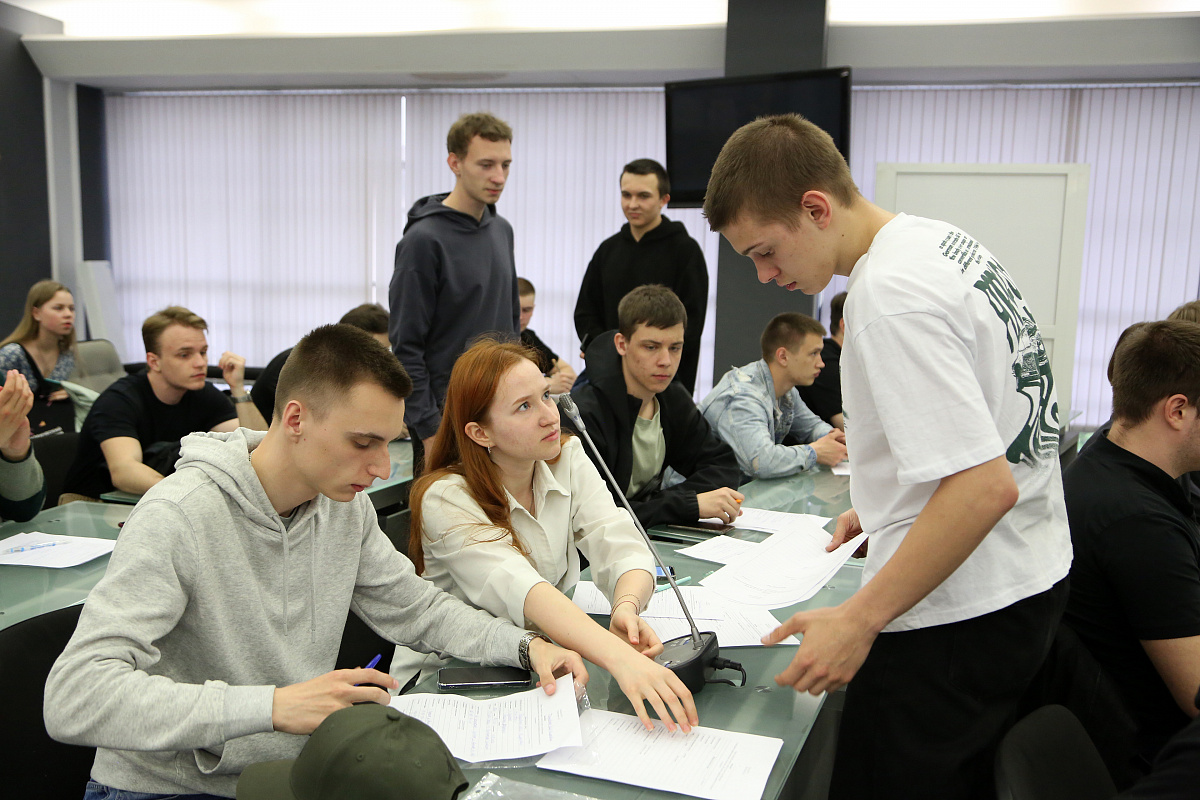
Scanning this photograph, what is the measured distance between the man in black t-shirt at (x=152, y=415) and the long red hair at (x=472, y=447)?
4.52ft

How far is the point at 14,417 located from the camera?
2156mm

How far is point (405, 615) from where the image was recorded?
151cm

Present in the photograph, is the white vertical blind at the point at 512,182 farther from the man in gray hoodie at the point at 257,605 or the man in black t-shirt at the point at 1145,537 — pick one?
the man in gray hoodie at the point at 257,605

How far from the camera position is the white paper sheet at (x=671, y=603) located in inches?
63.6

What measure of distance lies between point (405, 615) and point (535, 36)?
462 centimetres

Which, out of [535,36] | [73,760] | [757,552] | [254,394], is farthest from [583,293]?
[73,760]

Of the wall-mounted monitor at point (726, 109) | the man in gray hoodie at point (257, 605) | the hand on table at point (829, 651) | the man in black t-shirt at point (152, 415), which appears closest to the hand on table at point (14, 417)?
the man in black t-shirt at point (152, 415)

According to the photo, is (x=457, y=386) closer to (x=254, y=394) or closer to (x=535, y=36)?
(x=254, y=394)

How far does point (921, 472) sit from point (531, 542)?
0.87 metres

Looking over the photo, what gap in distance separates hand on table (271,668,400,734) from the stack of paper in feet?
1.75

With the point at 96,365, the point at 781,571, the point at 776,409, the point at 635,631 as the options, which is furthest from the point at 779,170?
the point at 96,365

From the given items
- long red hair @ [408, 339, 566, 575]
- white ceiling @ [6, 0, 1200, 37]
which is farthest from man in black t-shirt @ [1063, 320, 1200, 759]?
white ceiling @ [6, 0, 1200, 37]

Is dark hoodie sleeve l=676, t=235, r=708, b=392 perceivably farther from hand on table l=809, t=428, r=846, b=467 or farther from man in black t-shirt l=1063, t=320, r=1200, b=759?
man in black t-shirt l=1063, t=320, r=1200, b=759

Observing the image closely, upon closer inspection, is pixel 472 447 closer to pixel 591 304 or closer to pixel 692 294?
pixel 692 294
